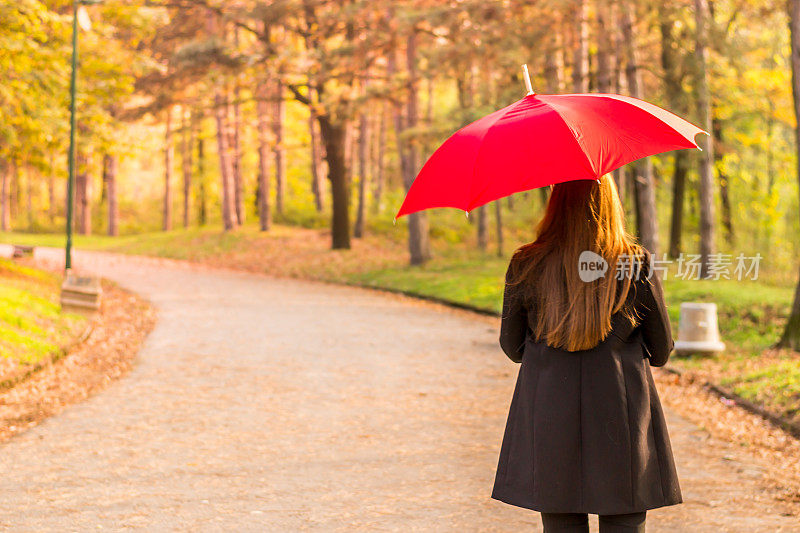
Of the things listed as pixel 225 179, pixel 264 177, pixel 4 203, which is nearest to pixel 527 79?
pixel 264 177

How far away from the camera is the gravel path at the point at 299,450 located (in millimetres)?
5531

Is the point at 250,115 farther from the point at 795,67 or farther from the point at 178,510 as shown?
the point at 178,510

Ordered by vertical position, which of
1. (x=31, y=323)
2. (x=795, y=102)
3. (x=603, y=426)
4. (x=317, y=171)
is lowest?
(x=31, y=323)

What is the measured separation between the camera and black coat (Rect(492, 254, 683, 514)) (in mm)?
3170

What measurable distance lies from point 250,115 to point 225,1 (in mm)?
13029

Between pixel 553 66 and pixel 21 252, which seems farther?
pixel 21 252

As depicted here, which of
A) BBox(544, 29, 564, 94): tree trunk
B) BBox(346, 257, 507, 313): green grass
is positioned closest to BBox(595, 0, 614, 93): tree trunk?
BBox(544, 29, 564, 94): tree trunk

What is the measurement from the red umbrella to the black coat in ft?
1.71

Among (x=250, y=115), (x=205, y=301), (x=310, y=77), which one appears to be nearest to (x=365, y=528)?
(x=205, y=301)

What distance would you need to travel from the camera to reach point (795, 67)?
454 inches

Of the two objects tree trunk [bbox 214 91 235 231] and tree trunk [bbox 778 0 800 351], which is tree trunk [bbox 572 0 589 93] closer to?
tree trunk [bbox 778 0 800 351]

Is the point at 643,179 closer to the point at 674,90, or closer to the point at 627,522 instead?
the point at 674,90

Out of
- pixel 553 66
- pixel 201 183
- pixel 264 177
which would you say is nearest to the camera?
pixel 553 66

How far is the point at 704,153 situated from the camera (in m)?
19.6
